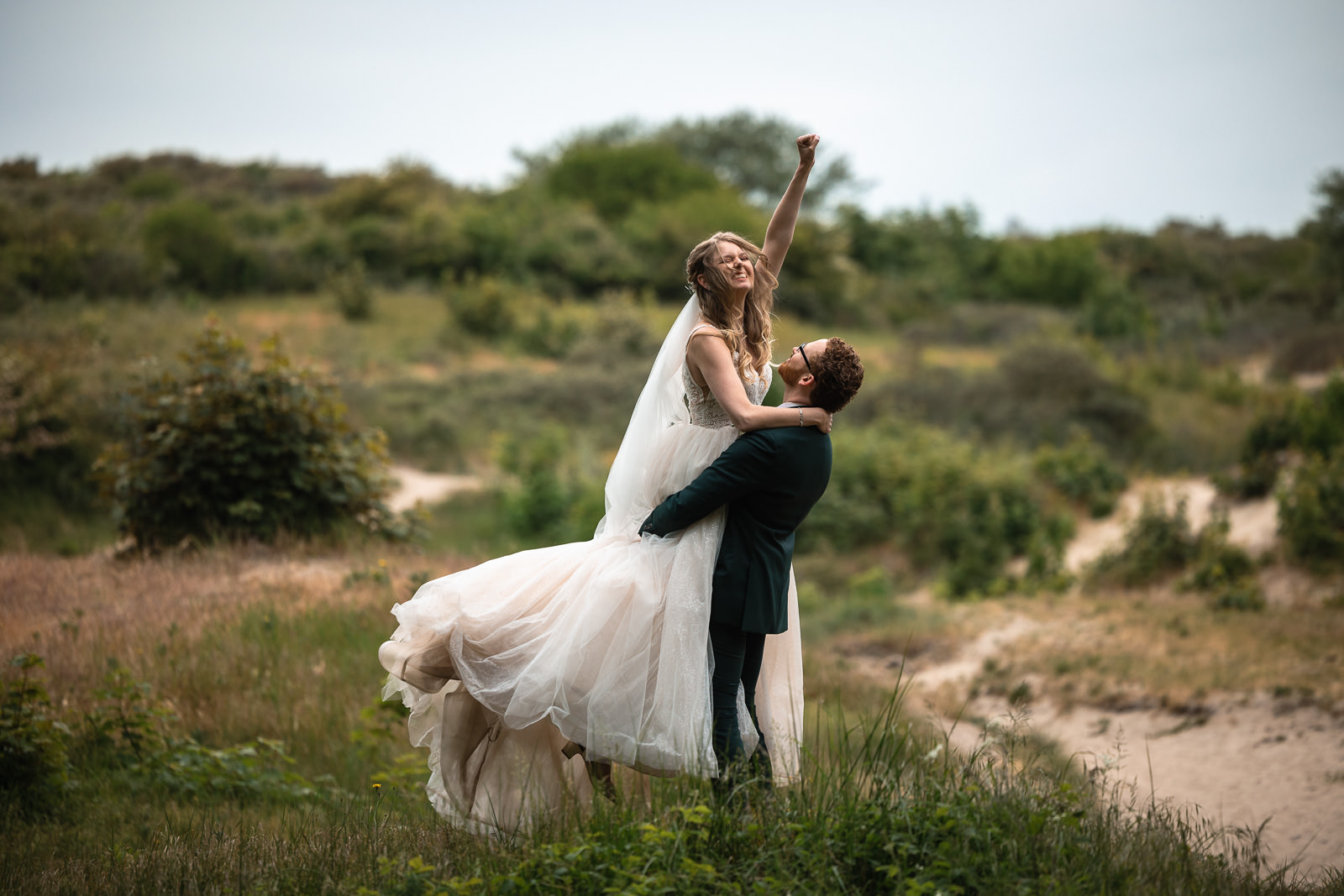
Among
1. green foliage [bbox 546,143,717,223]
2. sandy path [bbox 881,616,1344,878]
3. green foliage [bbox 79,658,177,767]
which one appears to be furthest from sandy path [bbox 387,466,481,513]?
green foliage [bbox 546,143,717,223]

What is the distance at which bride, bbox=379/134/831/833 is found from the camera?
3.40m

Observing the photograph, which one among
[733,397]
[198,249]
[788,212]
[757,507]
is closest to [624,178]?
[198,249]

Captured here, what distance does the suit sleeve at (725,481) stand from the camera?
11.1ft

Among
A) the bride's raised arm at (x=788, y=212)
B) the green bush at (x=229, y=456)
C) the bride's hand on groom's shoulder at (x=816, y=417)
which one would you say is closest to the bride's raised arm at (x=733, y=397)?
the bride's hand on groom's shoulder at (x=816, y=417)

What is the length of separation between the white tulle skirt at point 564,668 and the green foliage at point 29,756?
69.7 inches

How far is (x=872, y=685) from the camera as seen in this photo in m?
7.57

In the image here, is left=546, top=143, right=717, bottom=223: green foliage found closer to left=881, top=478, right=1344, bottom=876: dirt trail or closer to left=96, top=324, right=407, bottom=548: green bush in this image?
left=96, top=324, right=407, bottom=548: green bush

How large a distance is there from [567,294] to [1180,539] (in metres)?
24.5

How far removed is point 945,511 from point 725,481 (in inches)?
464

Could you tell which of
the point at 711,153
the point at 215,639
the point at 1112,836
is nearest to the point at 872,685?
the point at 1112,836

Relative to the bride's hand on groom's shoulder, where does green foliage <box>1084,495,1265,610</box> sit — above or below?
below

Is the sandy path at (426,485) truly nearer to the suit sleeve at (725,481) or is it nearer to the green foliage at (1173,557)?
the green foliage at (1173,557)

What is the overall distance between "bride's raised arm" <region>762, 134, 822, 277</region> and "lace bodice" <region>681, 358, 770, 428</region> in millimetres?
535

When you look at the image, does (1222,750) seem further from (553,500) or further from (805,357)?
(553,500)
